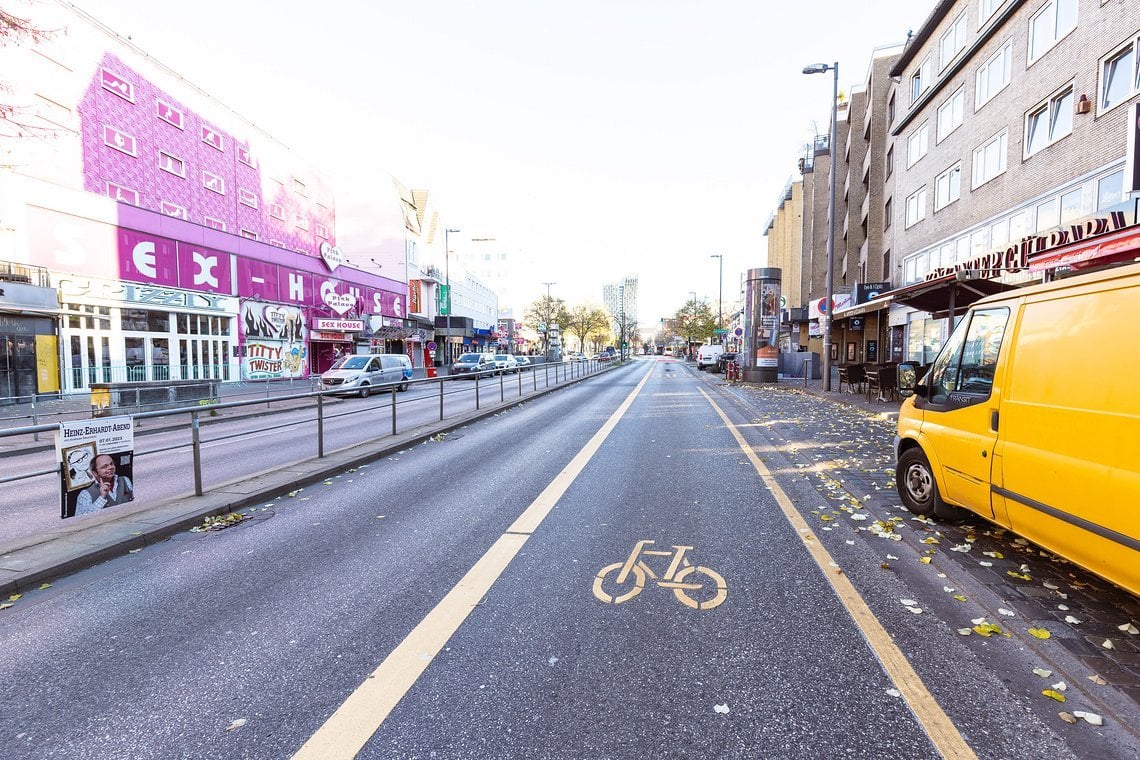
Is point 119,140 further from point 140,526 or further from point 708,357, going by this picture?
point 708,357

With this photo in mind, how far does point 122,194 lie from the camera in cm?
2212

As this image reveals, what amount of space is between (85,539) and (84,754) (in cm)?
314

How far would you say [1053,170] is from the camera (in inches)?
576

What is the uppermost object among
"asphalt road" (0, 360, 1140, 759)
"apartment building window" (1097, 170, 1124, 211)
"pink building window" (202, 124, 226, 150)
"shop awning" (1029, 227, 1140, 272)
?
"pink building window" (202, 124, 226, 150)

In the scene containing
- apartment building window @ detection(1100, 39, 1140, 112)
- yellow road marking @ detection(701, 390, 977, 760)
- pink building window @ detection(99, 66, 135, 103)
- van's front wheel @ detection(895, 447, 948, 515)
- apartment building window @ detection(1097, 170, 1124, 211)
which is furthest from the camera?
pink building window @ detection(99, 66, 135, 103)

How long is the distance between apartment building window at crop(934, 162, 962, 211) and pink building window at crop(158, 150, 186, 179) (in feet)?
103

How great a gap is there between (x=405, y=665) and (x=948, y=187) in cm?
2469

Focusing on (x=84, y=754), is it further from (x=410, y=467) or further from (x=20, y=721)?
(x=410, y=467)

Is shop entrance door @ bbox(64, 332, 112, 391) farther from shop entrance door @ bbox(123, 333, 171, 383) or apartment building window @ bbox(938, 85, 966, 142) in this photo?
apartment building window @ bbox(938, 85, 966, 142)

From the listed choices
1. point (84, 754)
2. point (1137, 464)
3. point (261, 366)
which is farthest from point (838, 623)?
point (261, 366)

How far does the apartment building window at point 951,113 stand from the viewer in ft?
65.3

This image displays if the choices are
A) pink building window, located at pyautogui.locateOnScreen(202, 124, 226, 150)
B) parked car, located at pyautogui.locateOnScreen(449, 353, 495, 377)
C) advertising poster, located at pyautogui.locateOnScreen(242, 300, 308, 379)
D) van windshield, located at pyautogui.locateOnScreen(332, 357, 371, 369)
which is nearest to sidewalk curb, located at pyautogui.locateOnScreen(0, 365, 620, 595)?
van windshield, located at pyautogui.locateOnScreen(332, 357, 371, 369)

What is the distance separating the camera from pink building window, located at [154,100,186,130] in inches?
942

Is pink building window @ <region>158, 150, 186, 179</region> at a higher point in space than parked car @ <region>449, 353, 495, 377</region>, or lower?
higher
